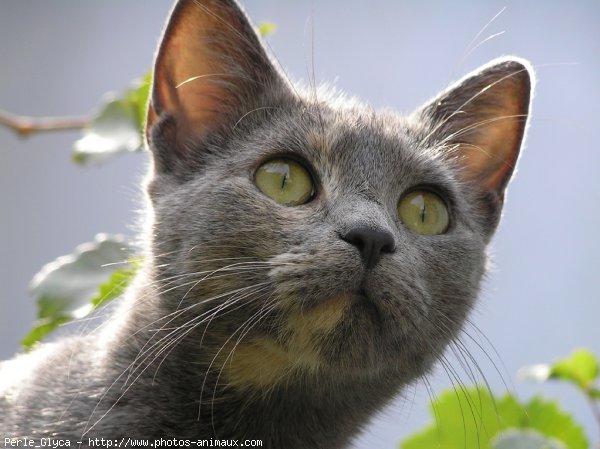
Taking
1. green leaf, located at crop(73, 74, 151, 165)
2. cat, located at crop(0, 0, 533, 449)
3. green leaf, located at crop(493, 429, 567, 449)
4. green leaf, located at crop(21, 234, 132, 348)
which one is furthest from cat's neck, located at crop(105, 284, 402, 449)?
green leaf, located at crop(73, 74, 151, 165)

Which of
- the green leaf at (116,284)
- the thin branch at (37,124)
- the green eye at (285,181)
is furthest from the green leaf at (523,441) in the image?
the thin branch at (37,124)

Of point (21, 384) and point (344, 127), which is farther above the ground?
point (344, 127)

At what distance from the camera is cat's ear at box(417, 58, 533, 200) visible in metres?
2.06

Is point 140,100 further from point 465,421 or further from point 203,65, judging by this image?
point 465,421

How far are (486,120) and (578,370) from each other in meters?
0.64

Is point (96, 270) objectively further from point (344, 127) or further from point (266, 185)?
point (344, 127)

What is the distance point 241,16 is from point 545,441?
1.10m

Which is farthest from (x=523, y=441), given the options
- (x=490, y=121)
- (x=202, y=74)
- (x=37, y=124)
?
(x=37, y=124)

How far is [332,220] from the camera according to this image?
5.17ft

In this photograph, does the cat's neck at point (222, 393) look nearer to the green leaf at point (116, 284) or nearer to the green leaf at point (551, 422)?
the green leaf at point (116, 284)

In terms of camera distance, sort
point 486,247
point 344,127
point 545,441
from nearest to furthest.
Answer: point 545,441
point 344,127
point 486,247

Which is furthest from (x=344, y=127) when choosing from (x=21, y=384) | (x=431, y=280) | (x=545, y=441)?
(x=21, y=384)

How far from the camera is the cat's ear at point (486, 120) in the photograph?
6.77 ft

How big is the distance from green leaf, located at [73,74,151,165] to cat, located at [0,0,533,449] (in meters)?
0.13
